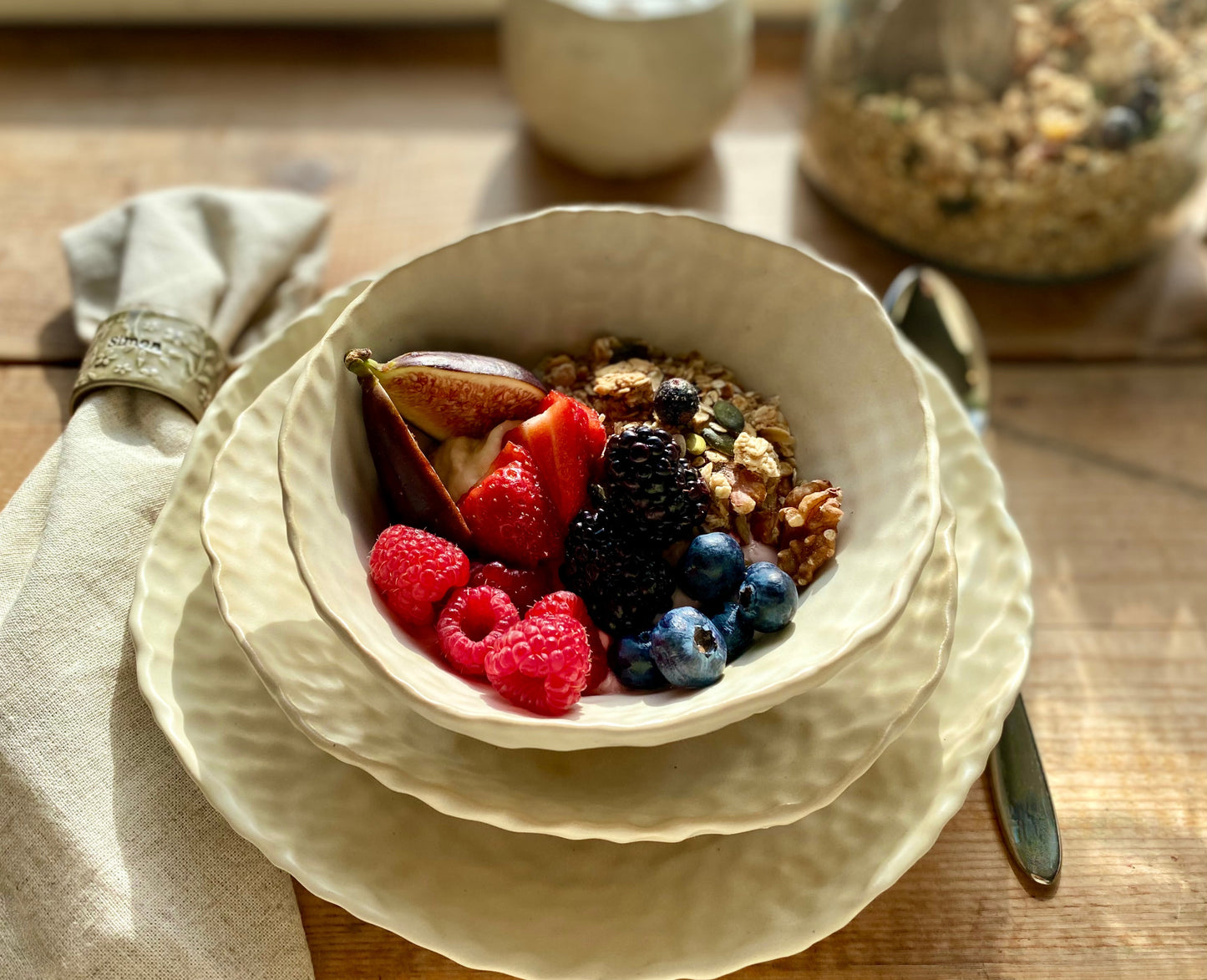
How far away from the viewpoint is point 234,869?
86cm

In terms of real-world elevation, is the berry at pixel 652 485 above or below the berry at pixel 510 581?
above

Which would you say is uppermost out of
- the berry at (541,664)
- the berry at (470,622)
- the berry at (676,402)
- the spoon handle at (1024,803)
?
the berry at (676,402)

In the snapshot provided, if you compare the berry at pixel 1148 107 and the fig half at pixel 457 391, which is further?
the berry at pixel 1148 107

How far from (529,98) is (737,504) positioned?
89 centimetres

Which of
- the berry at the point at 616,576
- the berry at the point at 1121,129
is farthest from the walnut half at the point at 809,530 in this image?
the berry at the point at 1121,129

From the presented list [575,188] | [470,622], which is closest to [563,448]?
[470,622]

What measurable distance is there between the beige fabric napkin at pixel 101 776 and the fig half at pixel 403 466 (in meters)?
0.29

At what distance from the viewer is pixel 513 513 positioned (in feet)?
2.98

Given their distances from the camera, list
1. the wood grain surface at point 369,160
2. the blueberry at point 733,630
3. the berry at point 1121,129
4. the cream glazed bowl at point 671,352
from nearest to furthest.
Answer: the cream glazed bowl at point 671,352
the blueberry at point 733,630
the berry at point 1121,129
the wood grain surface at point 369,160

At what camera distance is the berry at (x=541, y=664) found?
2.53 feet

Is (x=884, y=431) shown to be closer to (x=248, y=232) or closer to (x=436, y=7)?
(x=248, y=232)

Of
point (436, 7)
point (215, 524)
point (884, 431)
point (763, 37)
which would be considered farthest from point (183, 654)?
point (763, 37)

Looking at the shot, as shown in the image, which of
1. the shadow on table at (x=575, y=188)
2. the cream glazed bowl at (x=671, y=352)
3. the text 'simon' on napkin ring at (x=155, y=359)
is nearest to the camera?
the cream glazed bowl at (x=671, y=352)

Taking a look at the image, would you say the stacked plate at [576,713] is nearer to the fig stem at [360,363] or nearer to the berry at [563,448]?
the fig stem at [360,363]
